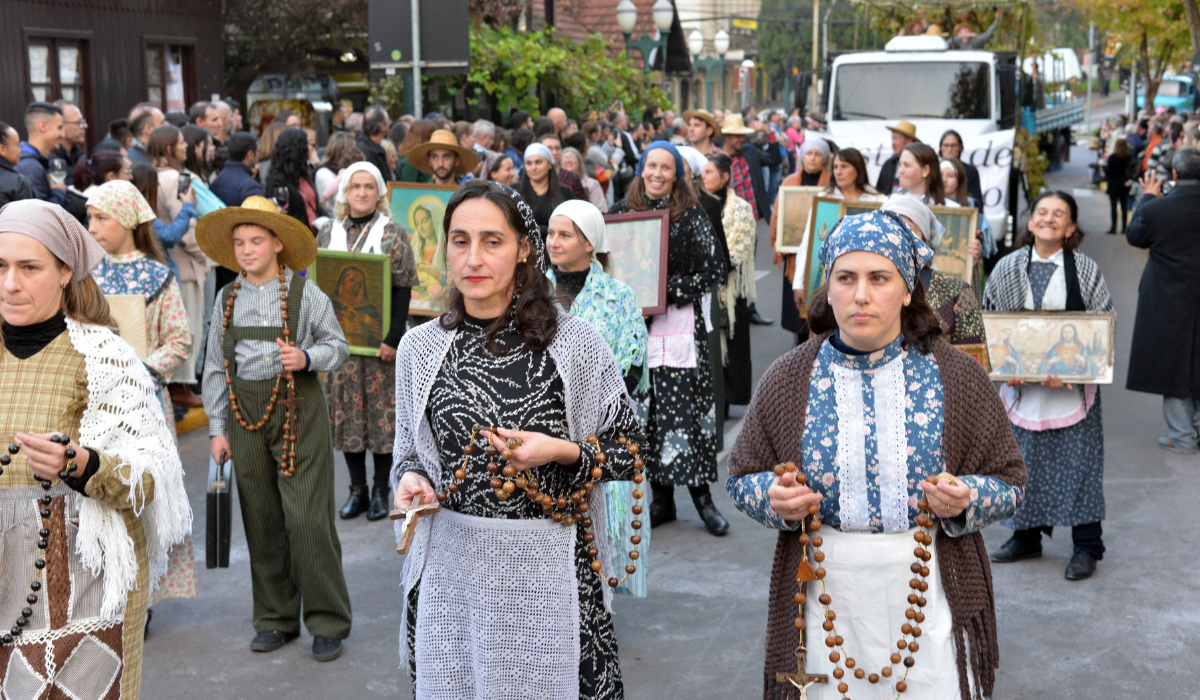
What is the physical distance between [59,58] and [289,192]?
24.7 ft

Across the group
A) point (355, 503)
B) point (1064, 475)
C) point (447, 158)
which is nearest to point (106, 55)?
point (447, 158)

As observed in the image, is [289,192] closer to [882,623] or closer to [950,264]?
[950,264]

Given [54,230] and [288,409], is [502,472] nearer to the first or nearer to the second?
[54,230]

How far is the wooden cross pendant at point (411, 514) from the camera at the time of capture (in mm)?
2963

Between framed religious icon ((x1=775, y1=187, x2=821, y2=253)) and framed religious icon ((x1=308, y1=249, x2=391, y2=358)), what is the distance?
159 inches

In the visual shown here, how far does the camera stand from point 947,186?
873 centimetres

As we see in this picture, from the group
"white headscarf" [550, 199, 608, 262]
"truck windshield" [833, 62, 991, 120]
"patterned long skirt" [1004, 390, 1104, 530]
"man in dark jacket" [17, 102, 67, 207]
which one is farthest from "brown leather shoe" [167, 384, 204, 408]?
"truck windshield" [833, 62, 991, 120]

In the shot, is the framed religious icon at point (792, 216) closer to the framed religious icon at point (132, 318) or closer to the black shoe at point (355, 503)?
the black shoe at point (355, 503)

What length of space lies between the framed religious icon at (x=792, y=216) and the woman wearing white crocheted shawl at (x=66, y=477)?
6.86m

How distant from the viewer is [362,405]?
6938 mm

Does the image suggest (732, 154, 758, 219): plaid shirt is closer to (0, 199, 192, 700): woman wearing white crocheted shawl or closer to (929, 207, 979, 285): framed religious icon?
(929, 207, 979, 285): framed religious icon

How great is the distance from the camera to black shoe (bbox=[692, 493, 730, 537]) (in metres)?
6.78

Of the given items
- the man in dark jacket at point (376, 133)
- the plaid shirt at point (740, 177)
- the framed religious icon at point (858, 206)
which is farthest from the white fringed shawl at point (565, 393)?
the plaid shirt at point (740, 177)

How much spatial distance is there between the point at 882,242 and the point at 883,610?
35.0 inches
